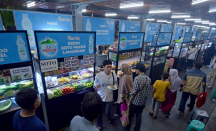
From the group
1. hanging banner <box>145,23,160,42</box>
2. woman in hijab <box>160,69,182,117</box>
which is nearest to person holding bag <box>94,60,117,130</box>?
woman in hijab <box>160,69,182,117</box>

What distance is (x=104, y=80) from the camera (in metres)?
3.29

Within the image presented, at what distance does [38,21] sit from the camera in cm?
389

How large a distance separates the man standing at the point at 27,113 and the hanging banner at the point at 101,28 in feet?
11.3

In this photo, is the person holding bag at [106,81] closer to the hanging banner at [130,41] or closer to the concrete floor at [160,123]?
the concrete floor at [160,123]

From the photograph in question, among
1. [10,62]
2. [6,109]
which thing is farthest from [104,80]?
[6,109]

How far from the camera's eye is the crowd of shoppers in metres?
1.49

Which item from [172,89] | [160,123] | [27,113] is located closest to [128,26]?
[172,89]

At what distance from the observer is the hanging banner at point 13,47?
2.29 meters

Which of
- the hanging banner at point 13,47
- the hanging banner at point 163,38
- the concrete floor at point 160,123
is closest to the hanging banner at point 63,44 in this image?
the hanging banner at point 13,47

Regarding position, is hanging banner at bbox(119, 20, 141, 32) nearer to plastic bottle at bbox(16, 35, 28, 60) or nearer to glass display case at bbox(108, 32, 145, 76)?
glass display case at bbox(108, 32, 145, 76)

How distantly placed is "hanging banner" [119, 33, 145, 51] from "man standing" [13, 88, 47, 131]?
357 centimetres

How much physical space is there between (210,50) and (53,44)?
13452 millimetres

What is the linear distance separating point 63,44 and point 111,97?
2026mm

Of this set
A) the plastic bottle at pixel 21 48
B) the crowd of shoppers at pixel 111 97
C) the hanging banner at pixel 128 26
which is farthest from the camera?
the hanging banner at pixel 128 26
